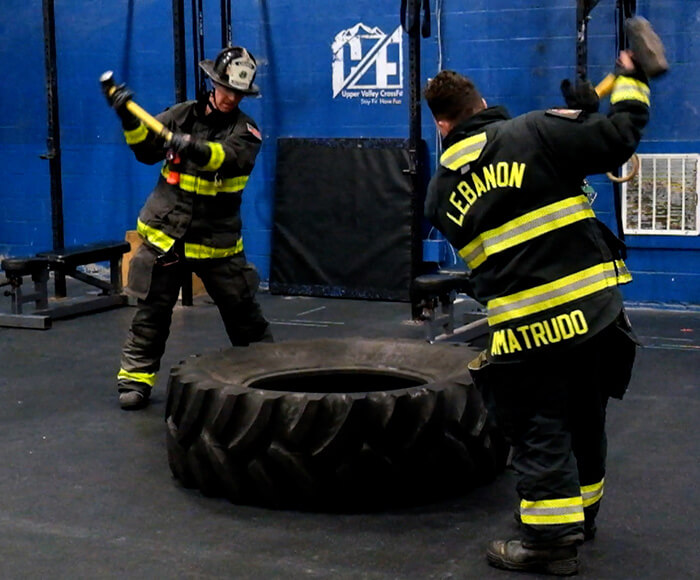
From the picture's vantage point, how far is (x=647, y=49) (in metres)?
3.25

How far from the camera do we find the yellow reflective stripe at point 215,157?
5434 mm

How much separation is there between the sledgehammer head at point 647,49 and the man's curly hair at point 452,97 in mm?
474

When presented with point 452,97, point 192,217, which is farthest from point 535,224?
point 192,217

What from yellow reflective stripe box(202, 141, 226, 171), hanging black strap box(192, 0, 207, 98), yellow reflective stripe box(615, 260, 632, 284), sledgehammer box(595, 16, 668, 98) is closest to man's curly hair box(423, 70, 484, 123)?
sledgehammer box(595, 16, 668, 98)

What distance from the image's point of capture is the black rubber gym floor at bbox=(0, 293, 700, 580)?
3.56 metres

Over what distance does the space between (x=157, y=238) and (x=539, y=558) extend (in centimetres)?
277

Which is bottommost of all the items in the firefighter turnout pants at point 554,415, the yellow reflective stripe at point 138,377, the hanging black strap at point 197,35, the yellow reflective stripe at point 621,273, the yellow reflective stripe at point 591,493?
the yellow reflective stripe at point 138,377

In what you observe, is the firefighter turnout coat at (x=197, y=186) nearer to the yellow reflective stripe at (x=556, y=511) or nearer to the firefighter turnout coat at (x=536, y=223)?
the firefighter turnout coat at (x=536, y=223)

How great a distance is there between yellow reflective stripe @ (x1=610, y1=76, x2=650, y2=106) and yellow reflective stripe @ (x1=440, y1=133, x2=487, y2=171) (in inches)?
15.4

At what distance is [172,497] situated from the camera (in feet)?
14.0

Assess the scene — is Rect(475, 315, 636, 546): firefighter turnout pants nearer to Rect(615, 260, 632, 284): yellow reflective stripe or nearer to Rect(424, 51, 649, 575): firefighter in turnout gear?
Rect(424, 51, 649, 575): firefighter in turnout gear

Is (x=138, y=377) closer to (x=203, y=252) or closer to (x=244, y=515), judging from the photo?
(x=203, y=252)

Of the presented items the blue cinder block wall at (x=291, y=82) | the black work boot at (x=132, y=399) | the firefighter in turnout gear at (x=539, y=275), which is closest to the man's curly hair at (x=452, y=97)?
the firefighter in turnout gear at (x=539, y=275)

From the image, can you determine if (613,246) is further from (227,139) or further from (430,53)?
(430,53)
